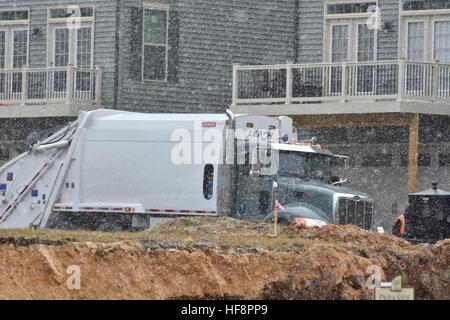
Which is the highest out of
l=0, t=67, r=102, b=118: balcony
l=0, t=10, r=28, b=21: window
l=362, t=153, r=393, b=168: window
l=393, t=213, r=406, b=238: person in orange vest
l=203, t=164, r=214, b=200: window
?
l=0, t=10, r=28, b=21: window

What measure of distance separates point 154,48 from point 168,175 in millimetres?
8557

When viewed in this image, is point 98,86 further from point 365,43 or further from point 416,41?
point 416,41

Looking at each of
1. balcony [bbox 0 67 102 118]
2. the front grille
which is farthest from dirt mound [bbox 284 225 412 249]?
balcony [bbox 0 67 102 118]

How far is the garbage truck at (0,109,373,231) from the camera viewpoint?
27.1m

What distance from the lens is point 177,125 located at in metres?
27.9

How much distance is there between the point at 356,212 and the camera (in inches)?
1070

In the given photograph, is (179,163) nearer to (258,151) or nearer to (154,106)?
(258,151)

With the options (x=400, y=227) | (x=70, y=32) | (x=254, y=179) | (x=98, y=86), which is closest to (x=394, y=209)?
(x=400, y=227)

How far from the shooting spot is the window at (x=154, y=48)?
35719 mm

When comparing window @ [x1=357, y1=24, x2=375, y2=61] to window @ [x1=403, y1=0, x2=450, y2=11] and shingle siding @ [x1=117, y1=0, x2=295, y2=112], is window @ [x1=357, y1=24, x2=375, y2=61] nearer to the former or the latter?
window @ [x1=403, y1=0, x2=450, y2=11]

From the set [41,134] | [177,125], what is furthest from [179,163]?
[41,134]

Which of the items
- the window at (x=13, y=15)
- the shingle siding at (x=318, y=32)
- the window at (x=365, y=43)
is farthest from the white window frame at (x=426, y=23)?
the window at (x=13, y=15)

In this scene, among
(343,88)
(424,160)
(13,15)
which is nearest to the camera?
(343,88)

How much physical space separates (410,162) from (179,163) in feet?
23.2
